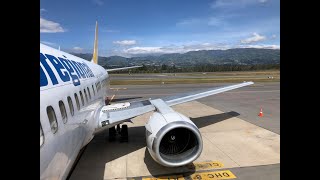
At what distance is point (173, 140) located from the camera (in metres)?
8.27

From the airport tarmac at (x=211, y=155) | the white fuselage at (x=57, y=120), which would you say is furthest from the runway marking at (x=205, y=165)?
the white fuselage at (x=57, y=120)

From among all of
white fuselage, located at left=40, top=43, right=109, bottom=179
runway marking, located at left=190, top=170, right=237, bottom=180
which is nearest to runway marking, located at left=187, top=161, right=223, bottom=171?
runway marking, located at left=190, top=170, right=237, bottom=180

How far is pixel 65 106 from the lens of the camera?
18.9 ft

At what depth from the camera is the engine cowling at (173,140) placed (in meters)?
7.70

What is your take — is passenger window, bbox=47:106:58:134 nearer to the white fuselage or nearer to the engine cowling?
the white fuselage

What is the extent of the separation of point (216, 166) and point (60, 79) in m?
6.14

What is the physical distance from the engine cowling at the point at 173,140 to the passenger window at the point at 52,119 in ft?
11.0

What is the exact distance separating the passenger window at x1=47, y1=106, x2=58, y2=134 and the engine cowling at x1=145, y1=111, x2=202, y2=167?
335cm

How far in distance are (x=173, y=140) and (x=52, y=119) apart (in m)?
4.31

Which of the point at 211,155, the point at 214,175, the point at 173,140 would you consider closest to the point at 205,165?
the point at 214,175

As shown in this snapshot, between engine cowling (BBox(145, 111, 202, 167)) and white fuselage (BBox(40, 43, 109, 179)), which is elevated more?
white fuselage (BBox(40, 43, 109, 179))

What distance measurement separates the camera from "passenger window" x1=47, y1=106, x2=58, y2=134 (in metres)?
4.61
